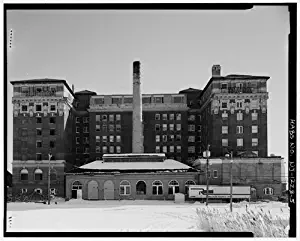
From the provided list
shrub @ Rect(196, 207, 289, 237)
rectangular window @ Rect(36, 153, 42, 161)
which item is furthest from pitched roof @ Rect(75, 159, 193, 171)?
shrub @ Rect(196, 207, 289, 237)

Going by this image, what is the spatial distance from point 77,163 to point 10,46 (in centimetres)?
5615

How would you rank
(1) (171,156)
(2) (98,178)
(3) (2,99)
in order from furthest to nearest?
1. (1) (171,156)
2. (2) (98,178)
3. (3) (2,99)

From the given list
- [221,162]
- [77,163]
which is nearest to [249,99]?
[221,162]

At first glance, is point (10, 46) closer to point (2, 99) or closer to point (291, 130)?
point (2, 99)

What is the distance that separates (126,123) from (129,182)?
65.7 feet

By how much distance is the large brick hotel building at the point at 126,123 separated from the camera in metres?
67.0

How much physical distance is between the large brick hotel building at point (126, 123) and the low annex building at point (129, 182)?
856 cm

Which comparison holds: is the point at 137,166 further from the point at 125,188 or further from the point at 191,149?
the point at 191,149

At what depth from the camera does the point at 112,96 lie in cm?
7694

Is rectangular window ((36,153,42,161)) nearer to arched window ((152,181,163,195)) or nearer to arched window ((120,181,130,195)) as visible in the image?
arched window ((120,181,130,195))

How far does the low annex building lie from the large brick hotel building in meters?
8.56

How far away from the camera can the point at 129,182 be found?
5822 cm

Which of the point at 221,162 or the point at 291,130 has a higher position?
the point at 291,130

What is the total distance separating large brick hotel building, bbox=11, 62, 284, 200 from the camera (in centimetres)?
6700
